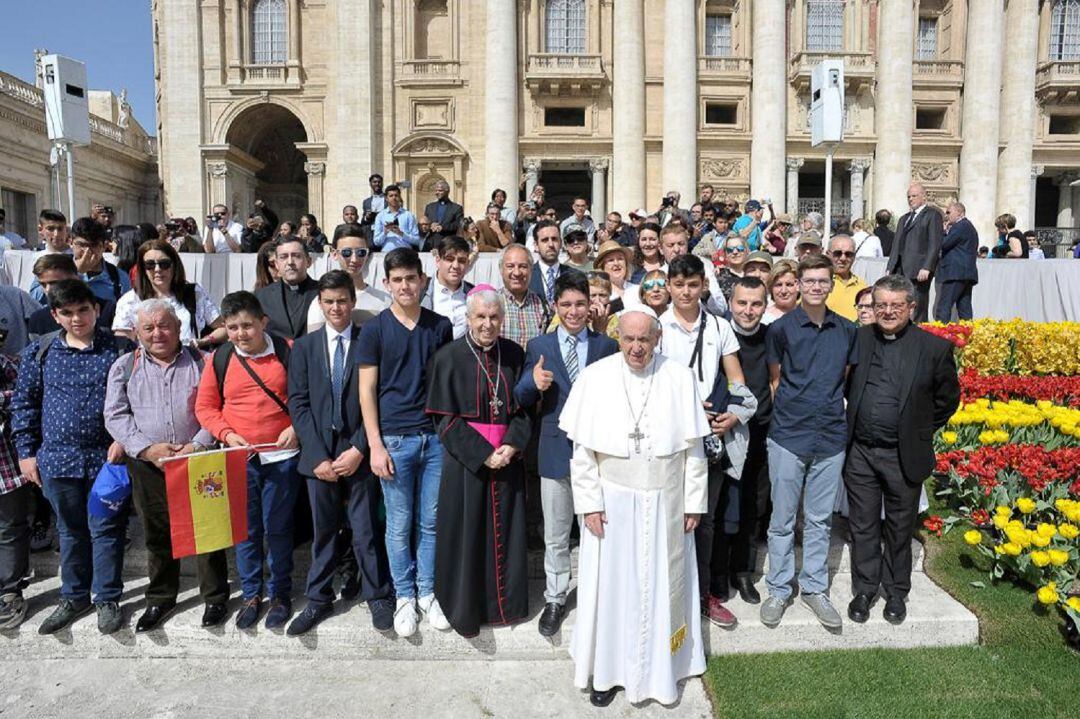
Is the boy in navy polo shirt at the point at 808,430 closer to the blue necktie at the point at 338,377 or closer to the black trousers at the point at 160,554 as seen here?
the blue necktie at the point at 338,377

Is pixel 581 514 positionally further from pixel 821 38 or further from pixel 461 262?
pixel 821 38

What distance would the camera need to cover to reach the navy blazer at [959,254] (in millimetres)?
9812

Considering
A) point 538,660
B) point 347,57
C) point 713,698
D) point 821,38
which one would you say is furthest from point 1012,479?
point 821,38

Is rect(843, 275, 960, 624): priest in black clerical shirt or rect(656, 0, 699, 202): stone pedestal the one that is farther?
rect(656, 0, 699, 202): stone pedestal

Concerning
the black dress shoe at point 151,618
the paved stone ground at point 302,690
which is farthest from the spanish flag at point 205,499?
the paved stone ground at point 302,690

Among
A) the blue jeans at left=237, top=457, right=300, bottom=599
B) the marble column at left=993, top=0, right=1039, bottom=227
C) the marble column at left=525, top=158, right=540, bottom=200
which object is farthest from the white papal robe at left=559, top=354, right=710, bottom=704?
the marble column at left=993, top=0, right=1039, bottom=227

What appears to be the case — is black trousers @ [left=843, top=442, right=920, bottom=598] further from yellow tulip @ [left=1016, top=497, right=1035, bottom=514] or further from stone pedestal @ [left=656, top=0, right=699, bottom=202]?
stone pedestal @ [left=656, top=0, right=699, bottom=202]

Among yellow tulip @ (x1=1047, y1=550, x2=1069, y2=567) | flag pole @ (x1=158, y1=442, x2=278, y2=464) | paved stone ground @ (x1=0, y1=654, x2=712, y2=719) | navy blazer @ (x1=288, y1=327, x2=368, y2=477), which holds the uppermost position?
navy blazer @ (x1=288, y1=327, x2=368, y2=477)

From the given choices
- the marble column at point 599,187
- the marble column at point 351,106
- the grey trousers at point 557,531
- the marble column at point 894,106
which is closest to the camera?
the grey trousers at point 557,531

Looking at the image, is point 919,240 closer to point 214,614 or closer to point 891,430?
point 891,430

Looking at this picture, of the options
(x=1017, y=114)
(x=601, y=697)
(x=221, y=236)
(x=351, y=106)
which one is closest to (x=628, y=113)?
(x=351, y=106)

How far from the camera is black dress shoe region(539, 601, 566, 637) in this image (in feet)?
14.5

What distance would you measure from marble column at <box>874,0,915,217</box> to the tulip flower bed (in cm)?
2134

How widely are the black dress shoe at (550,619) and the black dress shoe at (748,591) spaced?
4.24ft
